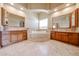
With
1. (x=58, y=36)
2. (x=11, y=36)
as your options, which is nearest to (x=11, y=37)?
(x=11, y=36)

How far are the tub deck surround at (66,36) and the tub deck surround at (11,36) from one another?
1.36 meters

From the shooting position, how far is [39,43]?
4406 mm

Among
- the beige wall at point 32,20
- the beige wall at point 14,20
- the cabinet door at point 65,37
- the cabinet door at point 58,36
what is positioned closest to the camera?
the beige wall at point 32,20

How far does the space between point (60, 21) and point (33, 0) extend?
219cm

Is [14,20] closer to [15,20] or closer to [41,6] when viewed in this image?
[15,20]

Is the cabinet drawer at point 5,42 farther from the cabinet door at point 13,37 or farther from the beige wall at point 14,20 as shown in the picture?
the beige wall at point 14,20

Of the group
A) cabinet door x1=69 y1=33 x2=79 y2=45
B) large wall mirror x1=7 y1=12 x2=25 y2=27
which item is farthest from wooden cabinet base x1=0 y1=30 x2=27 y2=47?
cabinet door x1=69 y1=33 x2=79 y2=45

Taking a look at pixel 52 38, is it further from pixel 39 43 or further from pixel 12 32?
pixel 12 32

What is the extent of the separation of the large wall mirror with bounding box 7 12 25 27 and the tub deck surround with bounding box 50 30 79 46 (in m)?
1.43

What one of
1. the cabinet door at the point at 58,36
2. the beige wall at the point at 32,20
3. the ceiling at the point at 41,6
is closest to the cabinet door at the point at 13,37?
the beige wall at the point at 32,20

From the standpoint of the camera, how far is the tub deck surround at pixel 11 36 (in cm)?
429

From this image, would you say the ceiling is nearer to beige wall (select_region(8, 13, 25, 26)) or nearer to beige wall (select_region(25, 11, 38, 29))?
beige wall (select_region(25, 11, 38, 29))

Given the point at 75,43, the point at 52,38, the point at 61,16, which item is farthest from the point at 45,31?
the point at 75,43

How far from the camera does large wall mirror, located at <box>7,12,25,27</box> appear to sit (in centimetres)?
446
